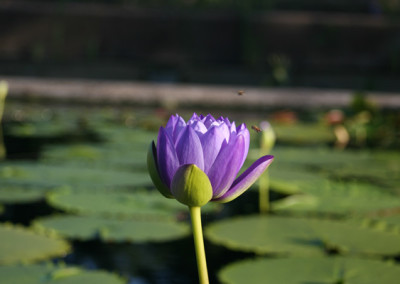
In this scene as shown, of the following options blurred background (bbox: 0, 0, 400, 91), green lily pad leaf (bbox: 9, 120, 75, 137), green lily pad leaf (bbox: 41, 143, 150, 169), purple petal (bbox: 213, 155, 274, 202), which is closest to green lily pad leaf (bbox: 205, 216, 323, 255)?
purple petal (bbox: 213, 155, 274, 202)

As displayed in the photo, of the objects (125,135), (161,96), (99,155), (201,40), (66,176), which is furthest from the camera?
(201,40)

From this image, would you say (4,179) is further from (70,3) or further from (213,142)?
(70,3)

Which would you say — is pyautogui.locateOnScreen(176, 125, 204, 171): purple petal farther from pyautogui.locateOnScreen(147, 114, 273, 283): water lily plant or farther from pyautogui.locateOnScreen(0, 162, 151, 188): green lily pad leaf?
pyautogui.locateOnScreen(0, 162, 151, 188): green lily pad leaf

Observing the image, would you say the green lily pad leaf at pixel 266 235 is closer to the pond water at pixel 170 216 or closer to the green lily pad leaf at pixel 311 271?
the pond water at pixel 170 216

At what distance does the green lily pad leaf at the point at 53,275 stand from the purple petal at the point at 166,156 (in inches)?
17.7

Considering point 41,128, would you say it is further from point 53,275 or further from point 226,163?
point 226,163

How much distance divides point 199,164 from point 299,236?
0.83 meters

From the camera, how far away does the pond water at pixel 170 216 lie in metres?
1.25

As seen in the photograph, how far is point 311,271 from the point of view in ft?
3.93

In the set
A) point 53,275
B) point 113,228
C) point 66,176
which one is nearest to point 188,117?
point 66,176

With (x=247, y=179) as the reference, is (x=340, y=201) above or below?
below

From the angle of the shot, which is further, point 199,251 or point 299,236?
point 299,236

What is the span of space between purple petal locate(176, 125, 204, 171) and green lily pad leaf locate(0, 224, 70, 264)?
2.08ft

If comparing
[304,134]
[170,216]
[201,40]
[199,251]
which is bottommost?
[304,134]
